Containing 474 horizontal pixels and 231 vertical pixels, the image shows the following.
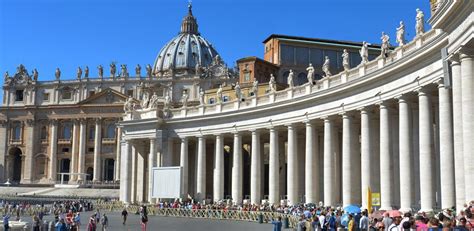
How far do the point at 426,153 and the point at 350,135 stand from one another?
Answer: 10971mm

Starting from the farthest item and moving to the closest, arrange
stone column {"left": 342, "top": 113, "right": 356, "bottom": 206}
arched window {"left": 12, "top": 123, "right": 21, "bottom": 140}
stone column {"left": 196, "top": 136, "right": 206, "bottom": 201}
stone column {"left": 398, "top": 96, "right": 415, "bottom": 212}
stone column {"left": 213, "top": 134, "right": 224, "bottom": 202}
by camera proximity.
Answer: arched window {"left": 12, "top": 123, "right": 21, "bottom": 140}
stone column {"left": 196, "top": 136, "right": 206, "bottom": 201}
stone column {"left": 213, "top": 134, "right": 224, "bottom": 202}
stone column {"left": 342, "top": 113, "right": 356, "bottom": 206}
stone column {"left": 398, "top": 96, "right": 415, "bottom": 212}

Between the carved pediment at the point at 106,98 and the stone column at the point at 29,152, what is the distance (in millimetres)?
15826

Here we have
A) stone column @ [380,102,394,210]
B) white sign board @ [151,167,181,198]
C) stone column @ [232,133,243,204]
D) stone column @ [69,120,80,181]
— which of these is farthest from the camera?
stone column @ [69,120,80,181]

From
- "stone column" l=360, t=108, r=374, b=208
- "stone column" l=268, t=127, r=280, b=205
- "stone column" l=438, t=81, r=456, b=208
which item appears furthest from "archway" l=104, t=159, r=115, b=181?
"stone column" l=438, t=81, r=456, b=208

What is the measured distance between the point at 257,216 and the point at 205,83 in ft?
315

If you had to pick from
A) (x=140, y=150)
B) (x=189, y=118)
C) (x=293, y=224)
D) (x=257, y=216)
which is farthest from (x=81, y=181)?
(x=293, y=224)

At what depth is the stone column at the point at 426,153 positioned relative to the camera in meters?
37.4

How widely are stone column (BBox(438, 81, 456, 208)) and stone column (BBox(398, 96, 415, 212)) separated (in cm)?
564

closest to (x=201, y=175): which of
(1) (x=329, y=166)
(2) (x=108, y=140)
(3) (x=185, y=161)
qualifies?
(3) (x=185, y=161)

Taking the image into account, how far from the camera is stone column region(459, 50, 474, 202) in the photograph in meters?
25.5

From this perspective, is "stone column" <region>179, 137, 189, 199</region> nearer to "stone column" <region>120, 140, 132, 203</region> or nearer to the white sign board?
the white sign board

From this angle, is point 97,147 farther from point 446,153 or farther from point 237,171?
point 446,153

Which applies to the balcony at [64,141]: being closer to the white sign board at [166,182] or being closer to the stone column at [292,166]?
the white sign board at [166,182]

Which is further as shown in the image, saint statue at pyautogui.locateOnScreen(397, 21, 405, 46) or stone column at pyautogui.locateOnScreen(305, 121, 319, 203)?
stone column at pyautogui.locateOnScreen(305, 121, 319, 203)
